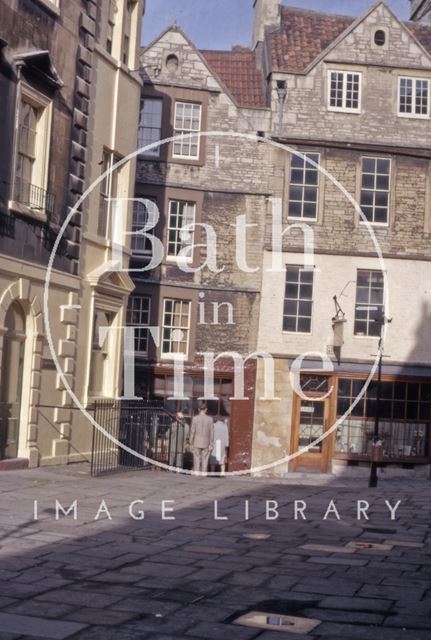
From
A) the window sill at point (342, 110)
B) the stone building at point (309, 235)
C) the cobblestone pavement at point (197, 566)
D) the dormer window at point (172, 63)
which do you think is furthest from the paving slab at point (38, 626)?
the window sill at point (342, 110)

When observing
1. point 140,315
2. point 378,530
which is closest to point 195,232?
point 140,315

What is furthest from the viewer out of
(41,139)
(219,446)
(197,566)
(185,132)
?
(185,132)

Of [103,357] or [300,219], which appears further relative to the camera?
[300,219]

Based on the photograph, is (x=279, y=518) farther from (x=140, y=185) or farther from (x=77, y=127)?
(x=140, y=185)

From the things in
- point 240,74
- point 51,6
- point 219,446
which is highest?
point 240,74

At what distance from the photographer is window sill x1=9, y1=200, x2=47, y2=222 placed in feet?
62.0

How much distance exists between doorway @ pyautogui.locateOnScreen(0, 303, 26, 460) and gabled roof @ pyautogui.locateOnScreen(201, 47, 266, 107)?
49.2 ft

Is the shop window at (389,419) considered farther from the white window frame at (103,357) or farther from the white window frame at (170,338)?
the white window frame at (103,357)

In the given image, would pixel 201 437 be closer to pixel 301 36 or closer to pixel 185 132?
Result: pixel 185 132

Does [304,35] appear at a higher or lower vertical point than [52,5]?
higher

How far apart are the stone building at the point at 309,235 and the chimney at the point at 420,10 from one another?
7.47m

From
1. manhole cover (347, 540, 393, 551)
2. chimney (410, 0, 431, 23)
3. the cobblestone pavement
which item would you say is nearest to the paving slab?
the cobblestone pavement

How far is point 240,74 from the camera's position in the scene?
34.8 metres

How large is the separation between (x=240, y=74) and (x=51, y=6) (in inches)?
591
